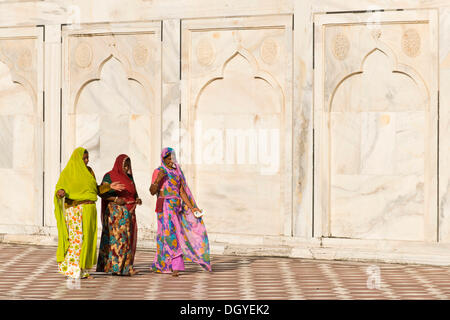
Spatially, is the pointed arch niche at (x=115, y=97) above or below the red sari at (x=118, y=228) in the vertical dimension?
above

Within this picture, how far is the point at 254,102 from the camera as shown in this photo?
13.6 m

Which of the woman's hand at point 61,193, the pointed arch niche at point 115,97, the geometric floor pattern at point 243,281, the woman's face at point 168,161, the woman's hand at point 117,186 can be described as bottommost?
the geometric floor pattern at point 243,281

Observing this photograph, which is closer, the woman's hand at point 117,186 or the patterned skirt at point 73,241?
the patterned skirt at point 73,241

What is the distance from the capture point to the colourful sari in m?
10.7

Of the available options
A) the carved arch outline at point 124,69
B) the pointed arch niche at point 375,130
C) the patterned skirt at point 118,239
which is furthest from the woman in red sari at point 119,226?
the carved arch outline at point 124,69

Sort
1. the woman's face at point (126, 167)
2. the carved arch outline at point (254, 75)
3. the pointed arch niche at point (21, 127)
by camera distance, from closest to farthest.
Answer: the woman's face at point (126, 167) < the carved arch outline at point (254, 75) < the pointed arch niche at point (21, 127)

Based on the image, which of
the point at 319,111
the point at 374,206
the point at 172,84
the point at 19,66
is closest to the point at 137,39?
the point at 172,84

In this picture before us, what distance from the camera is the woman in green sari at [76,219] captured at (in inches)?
421

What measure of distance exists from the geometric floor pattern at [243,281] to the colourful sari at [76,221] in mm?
184

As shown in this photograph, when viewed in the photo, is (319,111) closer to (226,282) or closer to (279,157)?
(279,157)

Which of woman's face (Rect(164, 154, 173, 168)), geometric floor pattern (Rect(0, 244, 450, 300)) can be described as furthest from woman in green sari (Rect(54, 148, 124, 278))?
woman's face (Rect(164, 154, 173, 168))

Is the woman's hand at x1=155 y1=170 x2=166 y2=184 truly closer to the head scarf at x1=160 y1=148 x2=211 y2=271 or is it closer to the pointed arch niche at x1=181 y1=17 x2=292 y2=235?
the head scarf at x1=160 y1=148 x2=211 y2=271

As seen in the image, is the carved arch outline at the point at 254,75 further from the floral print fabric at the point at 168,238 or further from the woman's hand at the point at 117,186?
the woman's hand at the point at 117,186

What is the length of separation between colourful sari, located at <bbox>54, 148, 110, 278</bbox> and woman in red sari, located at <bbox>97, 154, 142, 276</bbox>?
0.74 feet
